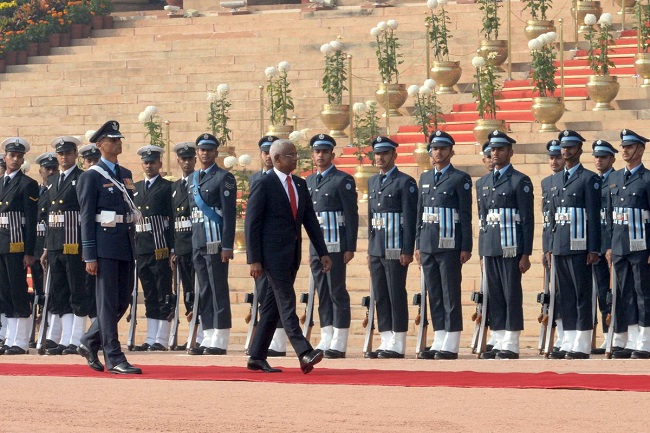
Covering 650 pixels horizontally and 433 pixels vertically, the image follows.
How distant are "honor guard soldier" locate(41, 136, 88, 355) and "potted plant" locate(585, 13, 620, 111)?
304 inches

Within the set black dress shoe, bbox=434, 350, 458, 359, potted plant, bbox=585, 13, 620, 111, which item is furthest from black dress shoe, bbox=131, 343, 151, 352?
potted plant, bbox=585, 13, 620, 111

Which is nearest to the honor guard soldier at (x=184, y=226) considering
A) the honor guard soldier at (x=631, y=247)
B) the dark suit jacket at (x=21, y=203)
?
the dark suit jacket at (x=21, y=203)

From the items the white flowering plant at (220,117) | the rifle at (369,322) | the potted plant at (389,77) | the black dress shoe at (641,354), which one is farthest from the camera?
the potted plant at (389,77)

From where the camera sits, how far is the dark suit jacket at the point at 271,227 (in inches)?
551

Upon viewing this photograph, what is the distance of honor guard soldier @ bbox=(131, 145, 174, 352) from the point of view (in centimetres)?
1833

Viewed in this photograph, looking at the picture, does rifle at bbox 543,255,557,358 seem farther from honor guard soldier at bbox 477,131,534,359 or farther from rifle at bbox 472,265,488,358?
rifle at bbox 472,265,488,358

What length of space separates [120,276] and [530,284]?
A: 17.9 feet

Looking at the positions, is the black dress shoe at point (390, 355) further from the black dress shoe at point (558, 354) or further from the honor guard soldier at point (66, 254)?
the honor guard soldier at point (66, 254)

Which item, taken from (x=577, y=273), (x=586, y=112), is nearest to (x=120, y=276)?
(x=577, y=273)

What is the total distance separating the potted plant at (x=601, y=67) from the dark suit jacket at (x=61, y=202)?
7750 millimetres

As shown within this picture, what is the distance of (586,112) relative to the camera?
74.4 ft

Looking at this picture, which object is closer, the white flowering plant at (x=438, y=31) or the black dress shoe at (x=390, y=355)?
the black dress shoe at (x=390, y=355)

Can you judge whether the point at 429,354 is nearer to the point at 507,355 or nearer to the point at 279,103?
the point at 507,355

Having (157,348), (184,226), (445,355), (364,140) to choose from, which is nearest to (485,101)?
(364,140)
